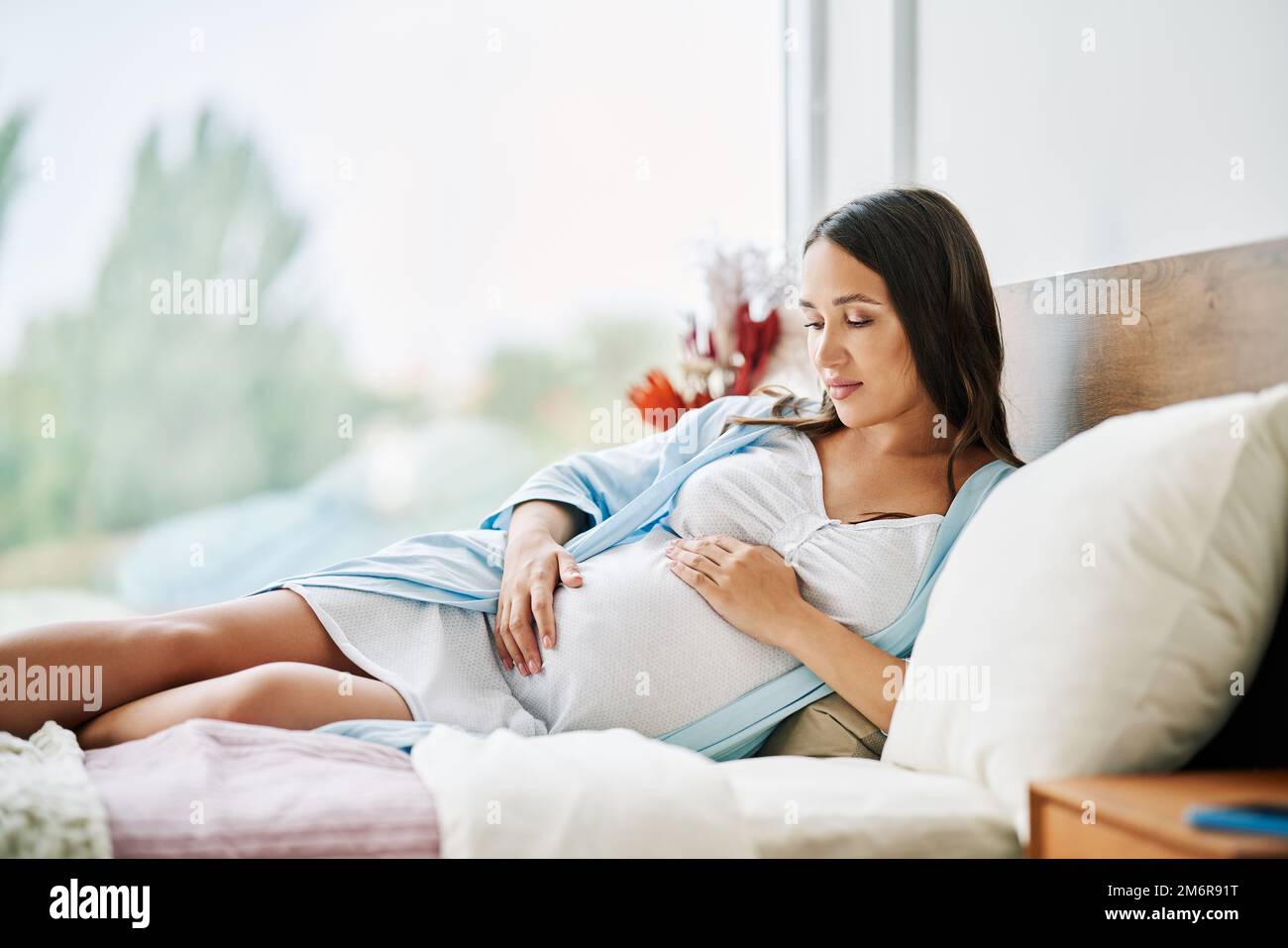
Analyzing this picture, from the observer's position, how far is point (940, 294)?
164 centimetres

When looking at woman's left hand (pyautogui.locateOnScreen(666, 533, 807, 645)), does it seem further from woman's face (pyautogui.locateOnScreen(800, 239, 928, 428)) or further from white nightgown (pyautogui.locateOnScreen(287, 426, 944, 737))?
woman's face (pyautogui.locateOnScreen(800, 239, 928, 428))

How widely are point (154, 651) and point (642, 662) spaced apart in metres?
0.63

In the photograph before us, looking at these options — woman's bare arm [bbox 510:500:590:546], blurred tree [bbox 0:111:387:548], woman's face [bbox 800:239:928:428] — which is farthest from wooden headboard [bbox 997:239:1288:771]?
blurred tree [bbox 0:111:387:548]

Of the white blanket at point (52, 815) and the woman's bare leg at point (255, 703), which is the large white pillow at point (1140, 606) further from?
the white blanket at point (52, 815)

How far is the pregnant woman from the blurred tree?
1.51 m

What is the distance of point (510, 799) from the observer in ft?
3.22

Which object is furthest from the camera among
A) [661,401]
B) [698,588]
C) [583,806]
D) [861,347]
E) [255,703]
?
[661,401]

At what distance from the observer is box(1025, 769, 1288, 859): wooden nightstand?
0.80 m

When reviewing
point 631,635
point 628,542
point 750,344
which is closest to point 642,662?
point 631,635

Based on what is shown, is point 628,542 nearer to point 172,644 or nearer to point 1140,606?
point 172,644

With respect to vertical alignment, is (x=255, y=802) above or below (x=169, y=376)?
below

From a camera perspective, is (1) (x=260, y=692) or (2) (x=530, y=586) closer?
(1) (x=260, y=692)

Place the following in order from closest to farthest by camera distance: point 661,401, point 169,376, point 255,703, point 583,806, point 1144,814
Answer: point 1144,814 < point 583,806 < point 255,703 < point 661,401 < point 169,376
